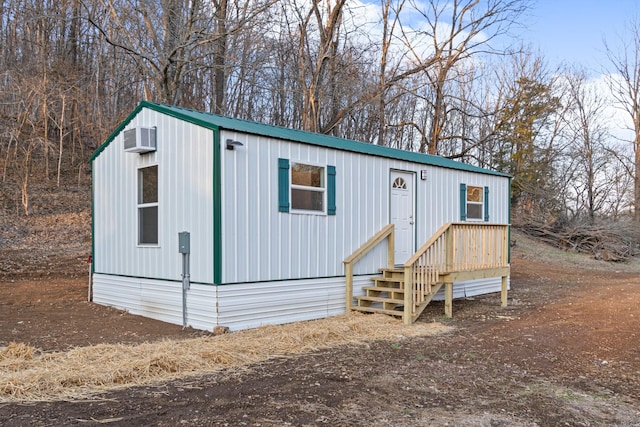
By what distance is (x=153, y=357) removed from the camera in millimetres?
5281

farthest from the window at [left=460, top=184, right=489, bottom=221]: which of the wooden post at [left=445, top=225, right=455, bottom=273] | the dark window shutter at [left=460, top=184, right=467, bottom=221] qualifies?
the wooden post at [left=445, top=225, right=455, bottom=273]

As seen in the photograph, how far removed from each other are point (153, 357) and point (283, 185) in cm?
331

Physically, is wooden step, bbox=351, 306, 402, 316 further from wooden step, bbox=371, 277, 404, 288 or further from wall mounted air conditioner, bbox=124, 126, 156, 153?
wall mounted air conditioner, bbox=124, 126, 156, 153

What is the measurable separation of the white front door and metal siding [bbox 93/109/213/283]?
3667 millimetres

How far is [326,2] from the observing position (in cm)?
1836

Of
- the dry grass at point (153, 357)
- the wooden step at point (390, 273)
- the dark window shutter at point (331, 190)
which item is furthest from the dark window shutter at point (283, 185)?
the wooden step at point (390, 273)

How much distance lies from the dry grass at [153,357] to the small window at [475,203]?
14.9 ft

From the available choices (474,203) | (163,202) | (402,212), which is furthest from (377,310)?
(474,203)

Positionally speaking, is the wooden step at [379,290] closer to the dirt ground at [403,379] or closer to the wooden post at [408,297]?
the wooden post at [408,297]

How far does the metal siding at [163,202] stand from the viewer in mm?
7250

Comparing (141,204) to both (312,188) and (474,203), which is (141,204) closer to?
(312,188)

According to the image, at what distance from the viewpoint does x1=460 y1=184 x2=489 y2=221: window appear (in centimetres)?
1116

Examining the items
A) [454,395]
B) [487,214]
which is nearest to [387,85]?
[487,214]

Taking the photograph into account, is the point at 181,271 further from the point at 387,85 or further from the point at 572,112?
the point at 572,112
